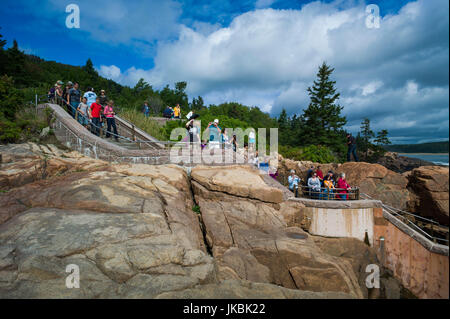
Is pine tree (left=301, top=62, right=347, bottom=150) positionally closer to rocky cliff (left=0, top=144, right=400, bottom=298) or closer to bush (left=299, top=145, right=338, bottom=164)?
bush (left=299, top=145, right=338, bottom=164)

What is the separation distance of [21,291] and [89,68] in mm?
52845

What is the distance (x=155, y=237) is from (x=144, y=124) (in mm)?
12469

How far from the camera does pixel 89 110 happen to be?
40.0 ft

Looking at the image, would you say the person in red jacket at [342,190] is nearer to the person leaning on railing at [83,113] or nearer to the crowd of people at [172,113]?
the person leaning on railing at [83,113]

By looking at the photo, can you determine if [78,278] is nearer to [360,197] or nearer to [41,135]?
[360,197]

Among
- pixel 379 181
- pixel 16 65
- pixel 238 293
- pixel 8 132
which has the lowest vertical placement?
pixel 238 293

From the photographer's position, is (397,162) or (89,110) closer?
(89,110)

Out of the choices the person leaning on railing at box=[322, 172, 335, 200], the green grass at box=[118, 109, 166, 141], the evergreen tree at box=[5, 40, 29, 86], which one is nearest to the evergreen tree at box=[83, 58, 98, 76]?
the evergreen tree at box=[5, 40, 29, 86]

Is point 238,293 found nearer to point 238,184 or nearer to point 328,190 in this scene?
Answer: point 238,184

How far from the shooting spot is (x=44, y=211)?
467 cm

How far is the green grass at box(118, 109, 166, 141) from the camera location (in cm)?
1457

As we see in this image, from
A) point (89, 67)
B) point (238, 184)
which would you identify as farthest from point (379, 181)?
point (89, 67)

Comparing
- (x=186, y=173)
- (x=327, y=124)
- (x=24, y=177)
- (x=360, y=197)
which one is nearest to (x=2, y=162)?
(x=24, y=177)

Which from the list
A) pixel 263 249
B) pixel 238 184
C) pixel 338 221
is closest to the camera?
pixel 263 249
